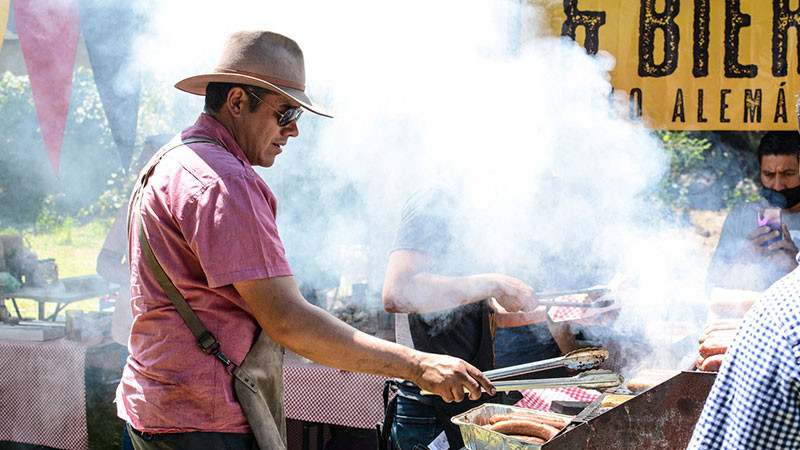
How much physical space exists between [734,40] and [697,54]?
25cm

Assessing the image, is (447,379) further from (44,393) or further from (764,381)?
(44,393)

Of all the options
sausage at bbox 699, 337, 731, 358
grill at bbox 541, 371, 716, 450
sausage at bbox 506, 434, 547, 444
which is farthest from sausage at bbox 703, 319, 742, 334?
sausage at bbox 506, 434, 547, 444

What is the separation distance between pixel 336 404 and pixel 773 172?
10.3 feet

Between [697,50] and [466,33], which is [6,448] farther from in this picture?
[697,50]

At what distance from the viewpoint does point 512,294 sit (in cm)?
270

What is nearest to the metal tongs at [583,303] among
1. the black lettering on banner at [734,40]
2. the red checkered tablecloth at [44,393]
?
the black lettering on banner at [734,40]

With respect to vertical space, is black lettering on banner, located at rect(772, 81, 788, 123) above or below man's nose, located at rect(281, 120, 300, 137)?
above

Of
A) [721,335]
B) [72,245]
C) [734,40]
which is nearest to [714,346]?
[721,335]

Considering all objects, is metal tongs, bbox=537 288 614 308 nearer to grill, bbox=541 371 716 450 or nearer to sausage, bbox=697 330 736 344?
sausage, bbox=697 330 736 344

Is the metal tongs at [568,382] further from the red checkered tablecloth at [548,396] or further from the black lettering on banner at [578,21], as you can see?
the black lettering on banner at [578,21]

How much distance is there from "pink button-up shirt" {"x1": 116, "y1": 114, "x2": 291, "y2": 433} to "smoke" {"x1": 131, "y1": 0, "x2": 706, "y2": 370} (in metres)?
1.72

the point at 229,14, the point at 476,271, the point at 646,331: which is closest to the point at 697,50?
the point at 646,331

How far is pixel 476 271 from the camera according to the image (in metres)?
3.26

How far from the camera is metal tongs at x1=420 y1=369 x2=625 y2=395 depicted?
206 cm
